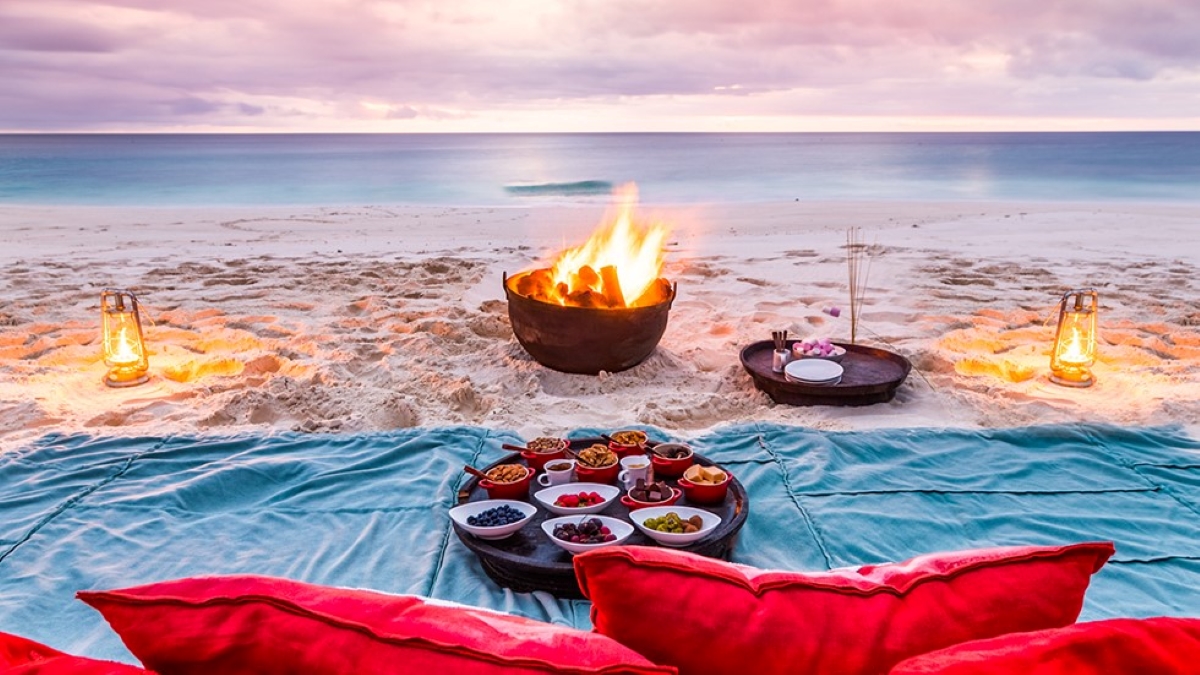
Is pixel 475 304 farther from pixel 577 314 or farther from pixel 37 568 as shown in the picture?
pixel 37 568

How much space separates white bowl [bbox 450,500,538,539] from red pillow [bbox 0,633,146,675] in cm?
149

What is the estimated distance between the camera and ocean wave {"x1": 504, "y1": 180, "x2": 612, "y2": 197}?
29.6m

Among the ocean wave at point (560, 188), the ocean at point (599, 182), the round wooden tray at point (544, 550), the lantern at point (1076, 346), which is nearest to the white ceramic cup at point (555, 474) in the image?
the round wooden tray at point (544, 550)

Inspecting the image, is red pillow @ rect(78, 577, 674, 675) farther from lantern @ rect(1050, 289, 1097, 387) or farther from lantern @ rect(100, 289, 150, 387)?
lantern @ rect(1050, 289, 1097, 387)

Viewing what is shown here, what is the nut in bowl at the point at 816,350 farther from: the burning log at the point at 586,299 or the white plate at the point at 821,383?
the burning log at the point at 586,299

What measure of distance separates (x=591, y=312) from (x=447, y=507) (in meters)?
1.68

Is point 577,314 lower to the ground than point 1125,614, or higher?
higher

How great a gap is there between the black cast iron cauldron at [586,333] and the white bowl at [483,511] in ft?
6.28

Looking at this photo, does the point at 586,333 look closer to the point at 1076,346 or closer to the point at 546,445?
the point at 546,445

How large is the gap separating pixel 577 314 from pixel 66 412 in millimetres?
2891

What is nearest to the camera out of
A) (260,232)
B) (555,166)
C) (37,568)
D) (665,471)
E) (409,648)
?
(409,648)

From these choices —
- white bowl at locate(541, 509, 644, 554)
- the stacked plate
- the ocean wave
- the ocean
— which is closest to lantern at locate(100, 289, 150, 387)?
white bowl at locate(541, 509, 644, 554)

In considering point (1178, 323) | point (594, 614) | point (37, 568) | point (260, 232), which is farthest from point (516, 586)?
point (260, 232)

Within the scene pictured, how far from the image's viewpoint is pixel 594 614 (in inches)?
54.6
